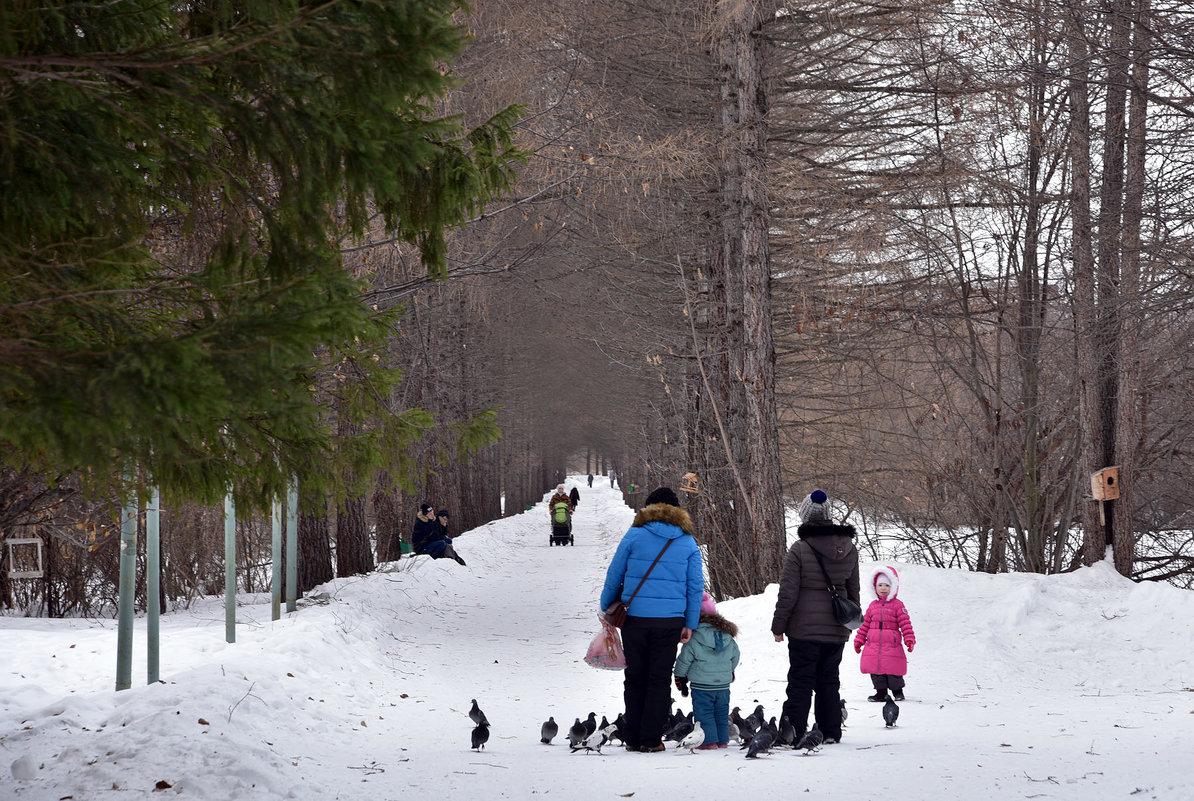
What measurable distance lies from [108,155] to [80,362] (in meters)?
1.21

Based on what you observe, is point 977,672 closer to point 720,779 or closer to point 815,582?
point 815,582

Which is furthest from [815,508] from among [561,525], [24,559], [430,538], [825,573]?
[561,525]

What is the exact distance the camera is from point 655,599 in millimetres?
6496

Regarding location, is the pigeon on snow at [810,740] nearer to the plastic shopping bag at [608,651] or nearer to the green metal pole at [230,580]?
the plastic shopping bag at [608,651]

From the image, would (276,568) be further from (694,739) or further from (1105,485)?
(1105,485)

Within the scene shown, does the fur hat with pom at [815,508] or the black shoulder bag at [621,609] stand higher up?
the fur hat with pom at [815,508]

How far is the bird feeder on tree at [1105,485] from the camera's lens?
41.3ft

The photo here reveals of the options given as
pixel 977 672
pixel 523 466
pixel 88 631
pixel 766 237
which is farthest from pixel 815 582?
pixel 523 466

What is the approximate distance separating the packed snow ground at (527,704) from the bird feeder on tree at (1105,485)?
127 centimetres

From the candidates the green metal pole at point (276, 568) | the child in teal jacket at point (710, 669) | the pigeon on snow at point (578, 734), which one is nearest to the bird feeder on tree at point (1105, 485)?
the child in teal jacket at point (710, 669)

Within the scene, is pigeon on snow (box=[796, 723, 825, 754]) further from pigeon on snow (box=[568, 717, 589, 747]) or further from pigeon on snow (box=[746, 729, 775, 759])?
pigeon on snow (box=[568, 717, 589, 747])

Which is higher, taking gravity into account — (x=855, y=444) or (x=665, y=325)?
(x=665, y=325)

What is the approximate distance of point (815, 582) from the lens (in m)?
6.65

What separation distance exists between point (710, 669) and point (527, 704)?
263 centimetres
